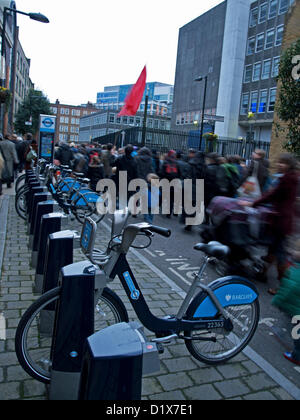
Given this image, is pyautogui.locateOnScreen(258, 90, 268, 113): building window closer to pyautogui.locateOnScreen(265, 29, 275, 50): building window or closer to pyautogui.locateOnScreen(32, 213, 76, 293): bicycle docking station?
pyautogui.locateOnScreen(265, 29, 275, 50): building window

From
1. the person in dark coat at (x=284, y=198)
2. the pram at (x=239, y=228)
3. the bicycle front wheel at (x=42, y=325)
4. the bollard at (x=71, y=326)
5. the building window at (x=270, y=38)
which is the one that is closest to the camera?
the bollard at (x=71, y=326)

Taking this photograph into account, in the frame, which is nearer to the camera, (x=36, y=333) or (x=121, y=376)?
(x=121, y=376)

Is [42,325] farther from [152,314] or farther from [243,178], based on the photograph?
[243,178]

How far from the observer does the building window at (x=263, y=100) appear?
4625 cm

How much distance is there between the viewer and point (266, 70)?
4650 cm

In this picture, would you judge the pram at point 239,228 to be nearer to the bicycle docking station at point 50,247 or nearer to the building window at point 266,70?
the bicycle docking station at point 50,247

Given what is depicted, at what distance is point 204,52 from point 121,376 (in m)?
61.4

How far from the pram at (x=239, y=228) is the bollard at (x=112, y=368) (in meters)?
3.41

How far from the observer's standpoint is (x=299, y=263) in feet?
11.2

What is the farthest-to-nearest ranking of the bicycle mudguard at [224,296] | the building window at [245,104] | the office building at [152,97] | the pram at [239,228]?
the office building at [152,97] → the building window at [245,104] → the pram at [239,228] → the bicycle mudguard at [224,296]

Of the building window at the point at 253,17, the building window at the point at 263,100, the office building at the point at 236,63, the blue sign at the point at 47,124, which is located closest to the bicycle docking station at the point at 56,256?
the blue sign at the point at 47,124
